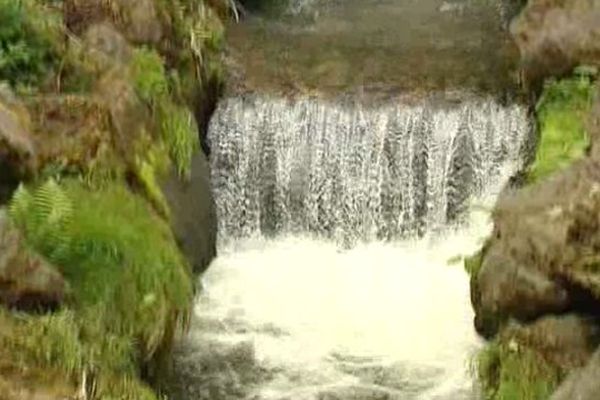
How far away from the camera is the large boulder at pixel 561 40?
9.85 m

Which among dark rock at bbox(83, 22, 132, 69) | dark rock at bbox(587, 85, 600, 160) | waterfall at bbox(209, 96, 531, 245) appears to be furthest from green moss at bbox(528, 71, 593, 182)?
dark rock at bbox(83, 22, 132, 69)

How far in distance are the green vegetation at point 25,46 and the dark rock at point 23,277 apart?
1.84 metres

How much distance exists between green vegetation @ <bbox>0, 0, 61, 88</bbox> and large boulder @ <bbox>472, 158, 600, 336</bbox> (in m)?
3.09

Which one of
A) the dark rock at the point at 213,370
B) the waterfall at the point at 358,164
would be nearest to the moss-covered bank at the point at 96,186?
the dark rock at the point at 213,370

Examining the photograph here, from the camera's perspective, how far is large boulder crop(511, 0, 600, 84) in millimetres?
9852

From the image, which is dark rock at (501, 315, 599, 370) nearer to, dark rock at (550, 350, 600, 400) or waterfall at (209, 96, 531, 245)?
dark rock at (550, 350, 600, 400)

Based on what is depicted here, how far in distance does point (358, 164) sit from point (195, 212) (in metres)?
1.59

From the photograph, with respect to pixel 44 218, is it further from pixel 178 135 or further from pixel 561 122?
pixel 561 122

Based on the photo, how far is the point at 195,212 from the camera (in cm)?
926

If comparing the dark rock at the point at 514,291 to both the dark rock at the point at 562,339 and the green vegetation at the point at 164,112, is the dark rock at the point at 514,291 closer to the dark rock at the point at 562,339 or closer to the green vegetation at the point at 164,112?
the dark rock at the point at 562,339

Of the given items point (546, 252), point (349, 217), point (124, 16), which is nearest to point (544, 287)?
point (546, 252)

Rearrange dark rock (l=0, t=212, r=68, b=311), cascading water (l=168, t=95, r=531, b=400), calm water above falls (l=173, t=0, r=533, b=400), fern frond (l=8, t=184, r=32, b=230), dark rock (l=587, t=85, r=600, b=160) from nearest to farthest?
1. dark rock (l=0, t=212, r=68, b=311)
2. dark rock (l=587, t=85, r=600, b=160)
3. fern frond (l=8, t=184, r=32, b=230)
4. calm water above falls (l=173, t=0, r=533, b=400)
5. cascading water (l=168, t=95, r=531, b=400)

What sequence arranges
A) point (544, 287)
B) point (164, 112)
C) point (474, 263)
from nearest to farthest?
1. point (544, 287)
2. point (474, 263)
3. point (164, 112)

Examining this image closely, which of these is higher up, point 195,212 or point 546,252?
point 546,252
